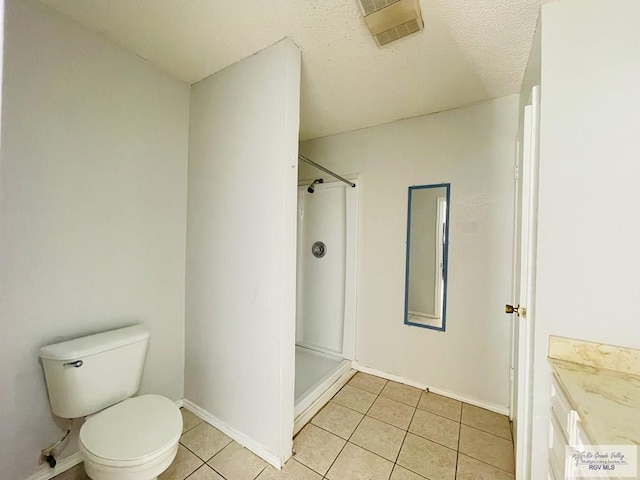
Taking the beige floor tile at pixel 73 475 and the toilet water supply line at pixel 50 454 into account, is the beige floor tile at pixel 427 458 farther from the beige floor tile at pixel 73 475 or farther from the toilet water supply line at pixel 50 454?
the toilet water supply line at pixel 50 454

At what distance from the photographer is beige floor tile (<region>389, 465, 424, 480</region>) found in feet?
4.52

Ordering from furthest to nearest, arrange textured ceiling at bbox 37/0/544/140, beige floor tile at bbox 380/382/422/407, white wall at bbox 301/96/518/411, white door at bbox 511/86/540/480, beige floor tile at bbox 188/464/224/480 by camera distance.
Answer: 1. beige floor tile at bbox 380/382/422/407
2. white wall at bbox 301/96/518/411
3. beige floor tile at bbox 188/464/224/480
4. textured ceiling at bbox 37/0/544/140
5. white door at bbox 511/86/540/480

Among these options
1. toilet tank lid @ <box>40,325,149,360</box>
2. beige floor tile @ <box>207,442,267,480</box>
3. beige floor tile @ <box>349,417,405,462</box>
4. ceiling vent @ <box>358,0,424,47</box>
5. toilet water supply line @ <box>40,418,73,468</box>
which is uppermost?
ceiling vent @ <box>358,0,424,47</box>

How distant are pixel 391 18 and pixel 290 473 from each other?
2.38m

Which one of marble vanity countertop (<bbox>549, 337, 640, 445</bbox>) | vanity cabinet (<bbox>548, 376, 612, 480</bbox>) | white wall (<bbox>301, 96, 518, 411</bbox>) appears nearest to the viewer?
marble vanity countertop (<bbox>549, 337, 640, 445</bbox>)

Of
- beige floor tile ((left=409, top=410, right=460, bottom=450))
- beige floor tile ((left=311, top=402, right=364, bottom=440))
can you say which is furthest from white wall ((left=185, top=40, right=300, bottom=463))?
beige floor tile ((left=409, top=410, right=460, bottom=450))

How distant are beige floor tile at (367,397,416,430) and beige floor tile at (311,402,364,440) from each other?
13 centimetres

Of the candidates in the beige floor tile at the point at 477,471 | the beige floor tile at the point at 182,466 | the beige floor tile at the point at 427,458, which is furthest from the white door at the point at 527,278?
the beige floor tile at the point at 182,466

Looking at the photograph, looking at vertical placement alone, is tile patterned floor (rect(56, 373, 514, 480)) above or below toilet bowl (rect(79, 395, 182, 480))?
below

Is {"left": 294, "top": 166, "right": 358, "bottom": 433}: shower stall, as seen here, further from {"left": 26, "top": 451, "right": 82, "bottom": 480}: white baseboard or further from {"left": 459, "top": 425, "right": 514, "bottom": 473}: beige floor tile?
{"left": 26, "top": 451, "right": 82, "bottom": 480}: white baseboard

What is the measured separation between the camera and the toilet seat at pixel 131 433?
3.44ft

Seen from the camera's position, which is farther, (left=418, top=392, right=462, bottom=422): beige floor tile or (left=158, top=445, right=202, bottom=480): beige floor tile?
(left=418, top=392, right=462, bottom=422): beige floor tile

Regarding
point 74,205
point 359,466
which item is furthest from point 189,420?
point 74,205

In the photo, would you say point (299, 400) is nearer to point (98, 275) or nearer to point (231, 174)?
point (98, 275)
